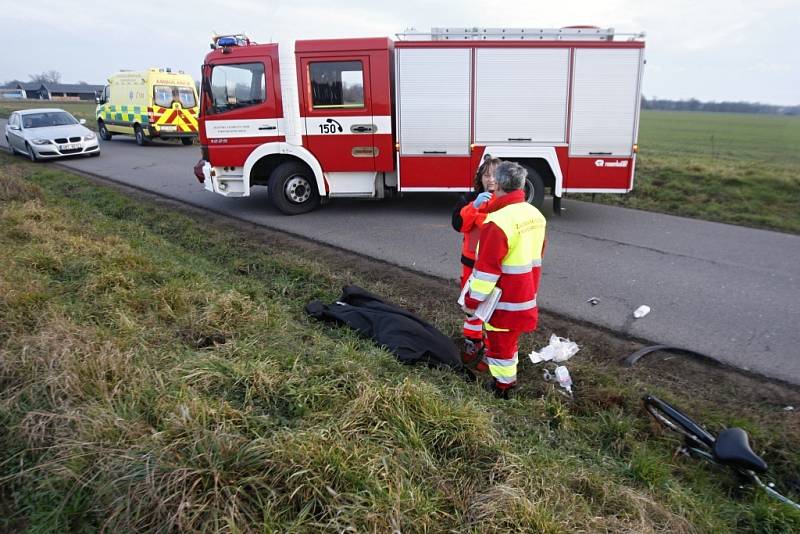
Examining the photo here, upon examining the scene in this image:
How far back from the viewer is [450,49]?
8484mm

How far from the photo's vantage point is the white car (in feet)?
49.2

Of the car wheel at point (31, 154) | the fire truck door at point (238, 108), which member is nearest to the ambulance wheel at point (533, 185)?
the fire truck door at point (238, 108)

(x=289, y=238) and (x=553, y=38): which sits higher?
(x=553, y=38)

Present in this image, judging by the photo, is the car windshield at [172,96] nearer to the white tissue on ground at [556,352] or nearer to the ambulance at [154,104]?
the ambulance at [154,104]

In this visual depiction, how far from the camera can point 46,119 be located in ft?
52.4

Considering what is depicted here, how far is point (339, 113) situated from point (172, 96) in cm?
1445

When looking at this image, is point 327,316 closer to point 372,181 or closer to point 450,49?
point 372,181

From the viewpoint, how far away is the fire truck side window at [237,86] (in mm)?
8797

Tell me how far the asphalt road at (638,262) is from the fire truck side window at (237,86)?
73.0 inches

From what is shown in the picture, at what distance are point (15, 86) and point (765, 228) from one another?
10279cm

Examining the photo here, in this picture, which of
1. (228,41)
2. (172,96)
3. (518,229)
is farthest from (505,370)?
(172,96)

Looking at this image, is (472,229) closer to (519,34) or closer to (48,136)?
(519,34)

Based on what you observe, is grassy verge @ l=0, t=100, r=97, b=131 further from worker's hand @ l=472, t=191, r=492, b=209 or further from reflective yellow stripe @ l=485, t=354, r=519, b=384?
reflective yellow stripe @ l=485, t=354, r=519, b=384

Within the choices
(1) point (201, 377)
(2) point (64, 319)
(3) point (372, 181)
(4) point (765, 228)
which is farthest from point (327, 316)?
(4) point (765, 228)
